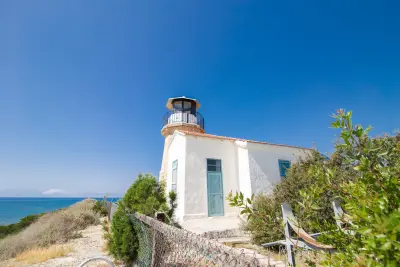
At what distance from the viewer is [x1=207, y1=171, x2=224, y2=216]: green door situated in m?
9.25

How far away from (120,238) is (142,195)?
11.5 feet

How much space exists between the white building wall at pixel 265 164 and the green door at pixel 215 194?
5.20 feet

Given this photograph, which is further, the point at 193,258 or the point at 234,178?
the point at 234,178

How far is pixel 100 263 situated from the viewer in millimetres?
5930

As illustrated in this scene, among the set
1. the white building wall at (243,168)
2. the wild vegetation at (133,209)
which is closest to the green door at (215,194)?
the white building wall at (243,168)

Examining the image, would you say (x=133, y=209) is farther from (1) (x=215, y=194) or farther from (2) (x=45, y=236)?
(2) (x=45, y=236)

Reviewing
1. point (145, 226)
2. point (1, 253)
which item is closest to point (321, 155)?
point (145, 226)

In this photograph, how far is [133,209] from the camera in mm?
7883

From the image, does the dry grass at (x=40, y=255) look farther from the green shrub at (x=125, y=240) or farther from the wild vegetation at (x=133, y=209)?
the green shrub at (x=125, y=240)

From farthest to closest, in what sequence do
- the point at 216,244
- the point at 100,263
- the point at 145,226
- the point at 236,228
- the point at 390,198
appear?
the point at 236,228, the point at 100,263, the point at 145,226, the point at 216,244, the point at 390,198

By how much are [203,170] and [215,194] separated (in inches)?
50.6

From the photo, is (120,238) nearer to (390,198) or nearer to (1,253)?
(390,198)

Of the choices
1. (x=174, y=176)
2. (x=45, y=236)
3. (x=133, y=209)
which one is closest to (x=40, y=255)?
(x=45, y=236)

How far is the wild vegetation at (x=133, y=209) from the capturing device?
5086mm
